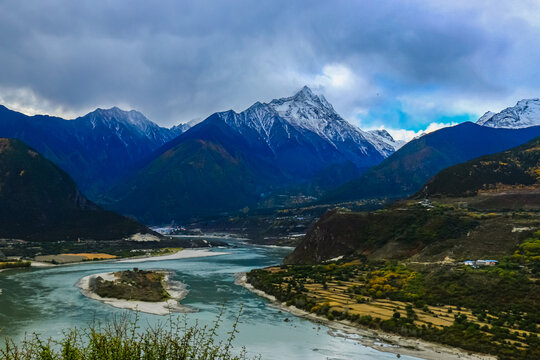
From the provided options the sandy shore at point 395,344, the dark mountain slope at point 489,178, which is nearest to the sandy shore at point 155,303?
the sandy shore at point 395,344

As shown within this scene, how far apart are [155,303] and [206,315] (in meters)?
16.6

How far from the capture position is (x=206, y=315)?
7362cm

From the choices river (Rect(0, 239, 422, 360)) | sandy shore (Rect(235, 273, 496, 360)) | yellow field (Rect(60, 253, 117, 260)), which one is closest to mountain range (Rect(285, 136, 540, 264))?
river (Rect(0, 239, 422, 360))

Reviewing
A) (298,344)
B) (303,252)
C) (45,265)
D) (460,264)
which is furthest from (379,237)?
(45,265)

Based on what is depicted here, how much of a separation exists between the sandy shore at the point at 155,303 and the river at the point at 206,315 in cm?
182

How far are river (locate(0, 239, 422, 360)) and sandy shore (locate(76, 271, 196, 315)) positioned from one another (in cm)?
182

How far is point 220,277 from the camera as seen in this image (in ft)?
406

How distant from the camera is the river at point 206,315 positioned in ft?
184

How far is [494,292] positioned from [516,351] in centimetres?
2462

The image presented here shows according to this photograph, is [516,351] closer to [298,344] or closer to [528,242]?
[298,344]

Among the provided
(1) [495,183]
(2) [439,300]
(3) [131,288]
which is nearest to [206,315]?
(3) [131,288]

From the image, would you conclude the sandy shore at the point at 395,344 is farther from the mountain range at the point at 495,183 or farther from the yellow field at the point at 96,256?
the yellow field at the point at 96,256

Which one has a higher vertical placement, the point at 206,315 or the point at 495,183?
the point at 495,183

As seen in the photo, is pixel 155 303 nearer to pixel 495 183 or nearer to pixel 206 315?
pixel 206 315
